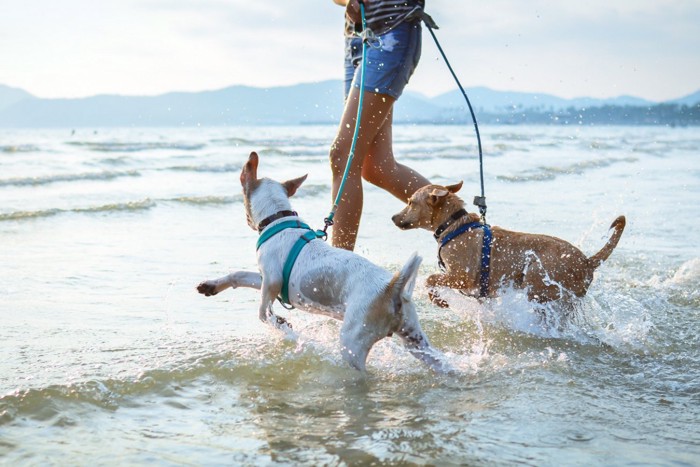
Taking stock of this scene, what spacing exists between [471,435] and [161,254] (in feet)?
15.1

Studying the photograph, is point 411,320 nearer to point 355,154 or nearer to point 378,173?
point 355,154

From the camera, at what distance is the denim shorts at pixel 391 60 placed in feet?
16.9

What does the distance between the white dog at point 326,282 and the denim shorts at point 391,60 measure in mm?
1167

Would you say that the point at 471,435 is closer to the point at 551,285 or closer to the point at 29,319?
the point at 551,285

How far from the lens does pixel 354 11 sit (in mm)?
5207

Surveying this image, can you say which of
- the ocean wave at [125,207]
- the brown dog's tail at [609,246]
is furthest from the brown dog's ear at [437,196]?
the ocean wave at [125,207]

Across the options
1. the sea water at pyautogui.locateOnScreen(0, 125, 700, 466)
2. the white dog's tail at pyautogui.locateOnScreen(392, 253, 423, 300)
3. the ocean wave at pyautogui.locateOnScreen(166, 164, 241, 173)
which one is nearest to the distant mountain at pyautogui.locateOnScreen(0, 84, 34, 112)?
the ocean wave at pyautogui.locateOnScreen(166, 164, 241, 173)

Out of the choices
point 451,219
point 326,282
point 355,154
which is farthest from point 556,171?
point 326,282

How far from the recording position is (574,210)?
1081 cm

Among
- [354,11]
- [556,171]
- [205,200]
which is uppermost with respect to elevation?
[354,11]

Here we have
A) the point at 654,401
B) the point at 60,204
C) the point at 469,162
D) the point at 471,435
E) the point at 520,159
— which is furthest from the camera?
the point at 520,159

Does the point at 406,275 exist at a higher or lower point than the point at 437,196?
lower

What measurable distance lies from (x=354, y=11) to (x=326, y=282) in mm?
2225

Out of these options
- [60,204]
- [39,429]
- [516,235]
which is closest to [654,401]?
[516,235]
